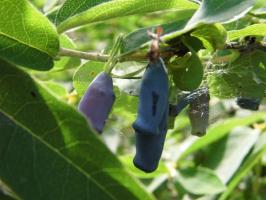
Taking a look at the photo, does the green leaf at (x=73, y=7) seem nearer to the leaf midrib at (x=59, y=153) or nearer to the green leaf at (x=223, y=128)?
the leaf midrib at (x=59, y=153)

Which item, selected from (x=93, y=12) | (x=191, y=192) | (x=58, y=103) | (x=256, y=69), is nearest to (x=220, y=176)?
(x=191, y=192)

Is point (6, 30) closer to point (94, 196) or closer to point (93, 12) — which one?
point (93, 12)

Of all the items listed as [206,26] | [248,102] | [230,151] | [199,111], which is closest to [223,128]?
[230,151]

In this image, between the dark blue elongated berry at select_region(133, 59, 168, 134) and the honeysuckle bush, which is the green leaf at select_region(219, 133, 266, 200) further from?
the dark blue elongated berry at select_region(133, 59, 168, 134)

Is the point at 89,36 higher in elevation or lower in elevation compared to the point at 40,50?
lower

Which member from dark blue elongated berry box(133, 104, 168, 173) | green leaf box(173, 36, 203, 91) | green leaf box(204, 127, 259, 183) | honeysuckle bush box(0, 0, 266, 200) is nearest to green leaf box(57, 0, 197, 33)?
honeysuckle bush box(0, 0, 266, 200)

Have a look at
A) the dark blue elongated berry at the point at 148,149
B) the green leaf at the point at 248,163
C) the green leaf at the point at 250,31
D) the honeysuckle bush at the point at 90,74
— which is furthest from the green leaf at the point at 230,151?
the dark blue elongated berry at the point at 148,149
